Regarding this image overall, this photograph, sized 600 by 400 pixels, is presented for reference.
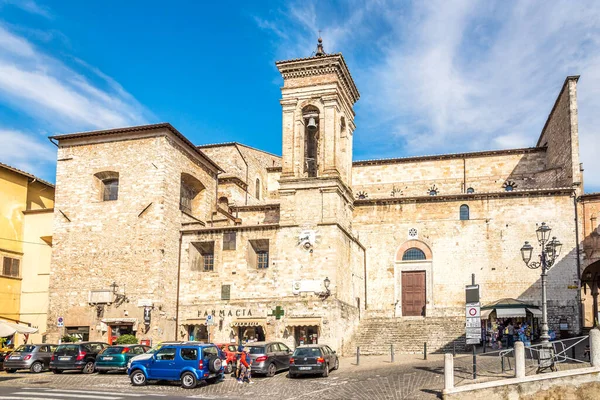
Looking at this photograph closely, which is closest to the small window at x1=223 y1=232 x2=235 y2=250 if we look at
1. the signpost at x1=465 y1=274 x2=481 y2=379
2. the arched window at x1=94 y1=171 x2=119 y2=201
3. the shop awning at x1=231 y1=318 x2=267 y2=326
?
the shop awning at x1=231 y1=318 x2=267 y2=326

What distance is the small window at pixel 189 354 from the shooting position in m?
20.7

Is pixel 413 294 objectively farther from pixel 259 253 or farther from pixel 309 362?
pixel 309 362

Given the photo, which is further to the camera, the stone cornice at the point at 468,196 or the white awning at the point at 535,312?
the stone cornice at the point at 468,196

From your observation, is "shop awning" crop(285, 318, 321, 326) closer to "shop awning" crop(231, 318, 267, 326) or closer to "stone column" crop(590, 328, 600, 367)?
"shop awning" crop(231, 318, 267, 326)

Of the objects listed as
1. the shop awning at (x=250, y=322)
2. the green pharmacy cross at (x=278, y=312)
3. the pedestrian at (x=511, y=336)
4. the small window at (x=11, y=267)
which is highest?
the small window at (x=11, y=267)

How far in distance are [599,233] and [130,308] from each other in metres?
25.1

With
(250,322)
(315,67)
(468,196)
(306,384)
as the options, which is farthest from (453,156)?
(306,384)

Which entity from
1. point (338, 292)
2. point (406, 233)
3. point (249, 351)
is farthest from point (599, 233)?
point (249, 351)

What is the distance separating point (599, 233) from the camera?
32969 mm

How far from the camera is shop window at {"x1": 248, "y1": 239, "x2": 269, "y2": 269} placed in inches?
1277

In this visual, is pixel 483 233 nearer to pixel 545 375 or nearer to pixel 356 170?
pixel 356 170

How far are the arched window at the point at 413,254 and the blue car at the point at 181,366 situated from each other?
1765cm

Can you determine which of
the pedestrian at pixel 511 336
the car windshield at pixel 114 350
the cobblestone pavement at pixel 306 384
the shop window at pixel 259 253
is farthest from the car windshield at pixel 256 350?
the pedestrian at pixel 511 336

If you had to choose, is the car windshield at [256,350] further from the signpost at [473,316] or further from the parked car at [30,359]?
the parked car at [30,359]
